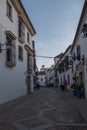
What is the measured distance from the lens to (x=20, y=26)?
20000 millimetres

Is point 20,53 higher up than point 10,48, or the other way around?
point 20,53

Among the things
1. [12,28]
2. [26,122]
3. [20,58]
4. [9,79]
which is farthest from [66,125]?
[20,58]

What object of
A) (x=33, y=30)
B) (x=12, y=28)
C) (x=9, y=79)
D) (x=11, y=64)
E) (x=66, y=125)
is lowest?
(x=66, y=125)

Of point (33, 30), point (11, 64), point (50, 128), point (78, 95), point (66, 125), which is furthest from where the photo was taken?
point (33, 30)

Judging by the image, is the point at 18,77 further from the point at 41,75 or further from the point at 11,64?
the point at 41,75

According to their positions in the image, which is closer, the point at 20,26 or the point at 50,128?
the point at 50,128

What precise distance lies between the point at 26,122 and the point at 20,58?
41.6 feet

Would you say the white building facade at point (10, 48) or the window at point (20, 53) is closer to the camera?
the white building facade at point (10, 48)

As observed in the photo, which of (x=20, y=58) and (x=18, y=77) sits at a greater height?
(x=20, y=58)

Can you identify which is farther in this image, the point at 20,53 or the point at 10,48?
the point at 20,53

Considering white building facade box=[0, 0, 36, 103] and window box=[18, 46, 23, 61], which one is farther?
window box=[18, 46, 23, 61]

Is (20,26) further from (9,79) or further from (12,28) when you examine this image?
(9,79)

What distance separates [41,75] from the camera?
9425 centimetres

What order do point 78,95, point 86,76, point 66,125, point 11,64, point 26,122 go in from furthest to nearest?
point 78,95, point 86,76, point 11,64, point 26,122, point 66,125
